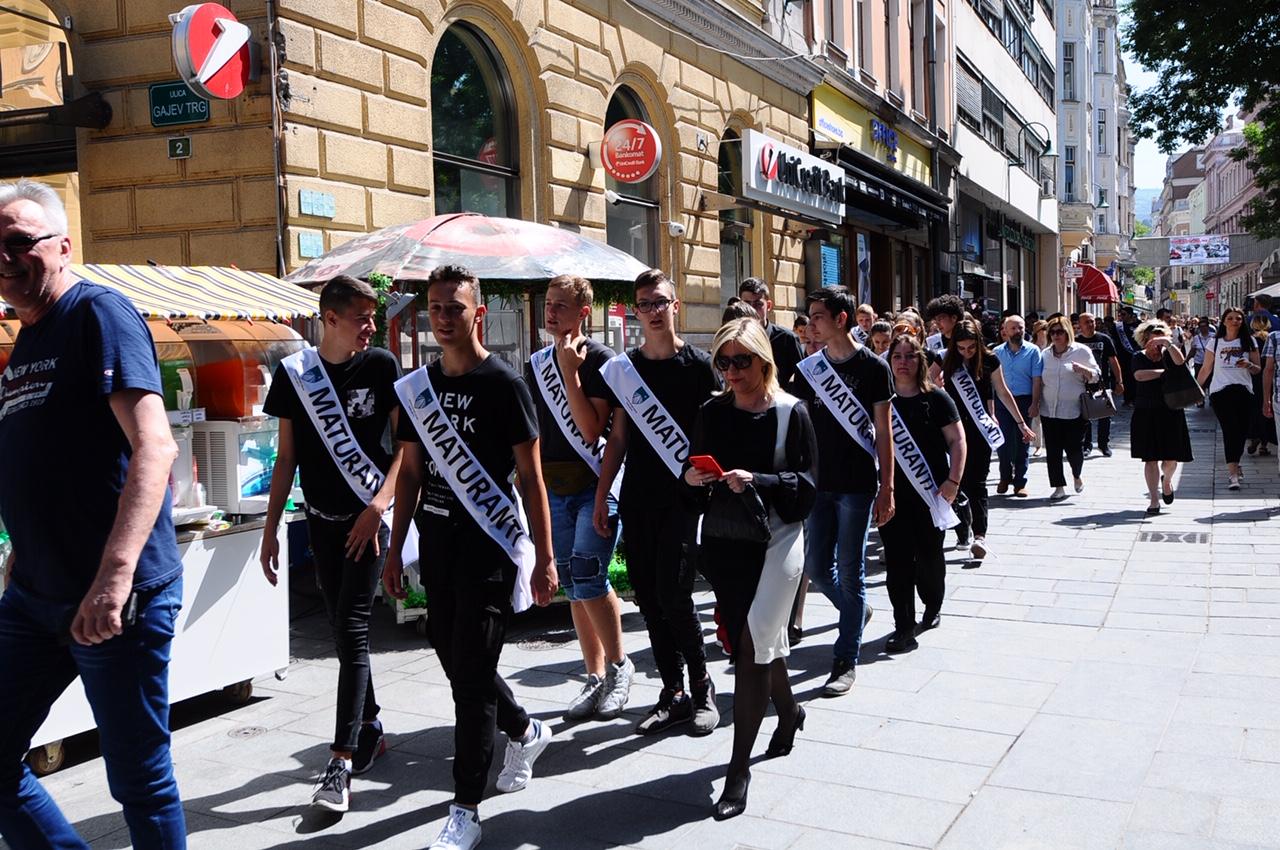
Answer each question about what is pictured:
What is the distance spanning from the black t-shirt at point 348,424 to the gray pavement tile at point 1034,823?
2445 millimetres

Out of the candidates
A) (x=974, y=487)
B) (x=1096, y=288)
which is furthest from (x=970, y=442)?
(x=1096, y=288)

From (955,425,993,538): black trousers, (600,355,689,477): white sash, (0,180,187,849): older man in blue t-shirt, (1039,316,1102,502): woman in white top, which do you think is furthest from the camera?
(1039,316,1102,502): woman in white top

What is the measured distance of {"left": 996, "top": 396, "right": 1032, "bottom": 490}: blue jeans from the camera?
39.8 ft

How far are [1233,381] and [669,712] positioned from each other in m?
10.3

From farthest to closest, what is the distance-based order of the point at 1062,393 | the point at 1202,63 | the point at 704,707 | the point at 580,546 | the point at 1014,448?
1. the point at 1202,63
2. the point at 1014,448
3. the point at 1062,393
4. the point at 580,546
5. the point at 704,707

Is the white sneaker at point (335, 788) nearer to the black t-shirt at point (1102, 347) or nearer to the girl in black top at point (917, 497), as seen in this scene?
the girl in black top at point (917, 497)

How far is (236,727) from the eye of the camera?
17.9 ft

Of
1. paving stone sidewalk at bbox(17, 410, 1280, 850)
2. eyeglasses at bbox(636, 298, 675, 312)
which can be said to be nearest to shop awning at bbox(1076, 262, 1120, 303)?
paving stone sidewalk at bbox(17, 410, 1280, 850)

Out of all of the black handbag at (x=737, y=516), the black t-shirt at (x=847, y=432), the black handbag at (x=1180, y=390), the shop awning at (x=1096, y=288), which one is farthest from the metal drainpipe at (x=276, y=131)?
the shop awning at (x=1096, y=288)

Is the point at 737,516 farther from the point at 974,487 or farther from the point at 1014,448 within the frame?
the point at 1014,448

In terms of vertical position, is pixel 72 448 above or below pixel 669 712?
above

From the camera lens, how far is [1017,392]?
496 inches

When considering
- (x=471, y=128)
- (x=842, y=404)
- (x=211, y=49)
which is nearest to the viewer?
(x=842, y=404)

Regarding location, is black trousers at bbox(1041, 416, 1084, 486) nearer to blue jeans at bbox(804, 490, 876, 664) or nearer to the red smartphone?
blue jeans at bbox(804, 490, 876, 664)
